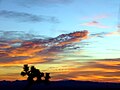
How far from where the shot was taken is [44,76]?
36938 mm

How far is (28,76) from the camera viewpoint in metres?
36.5

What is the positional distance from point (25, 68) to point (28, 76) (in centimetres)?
92

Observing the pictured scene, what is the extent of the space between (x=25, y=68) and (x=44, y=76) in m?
2.22

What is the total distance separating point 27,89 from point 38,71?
2771 millimetres

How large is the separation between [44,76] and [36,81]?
99 cm

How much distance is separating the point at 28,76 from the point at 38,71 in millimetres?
1165

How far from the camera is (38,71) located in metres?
36.6

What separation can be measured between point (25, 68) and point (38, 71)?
4.61ft

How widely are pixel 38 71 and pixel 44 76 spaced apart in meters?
0.88

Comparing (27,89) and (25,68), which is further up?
(25,68)

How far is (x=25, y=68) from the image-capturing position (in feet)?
119

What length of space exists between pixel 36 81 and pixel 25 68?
1833 millimetres
